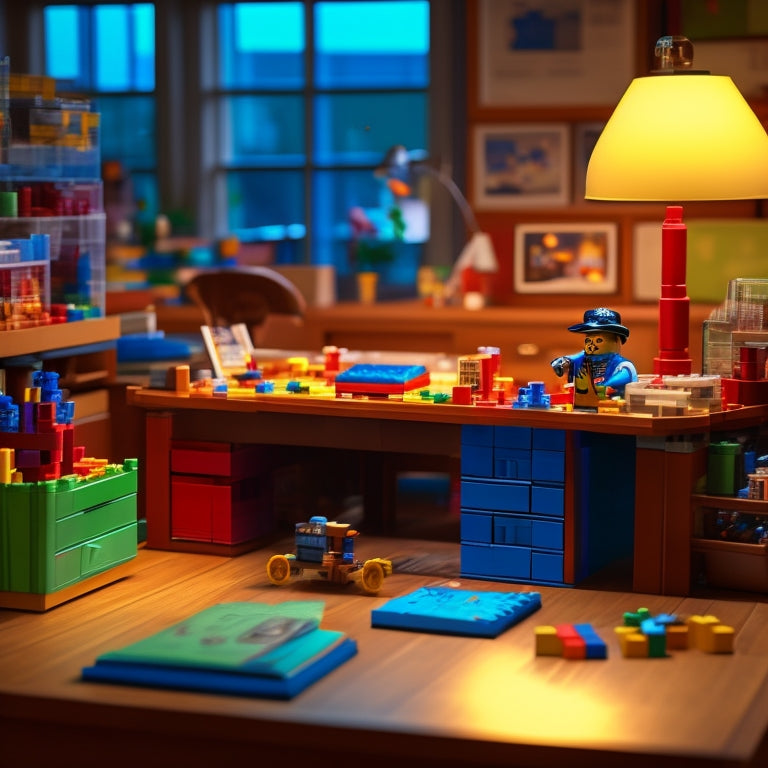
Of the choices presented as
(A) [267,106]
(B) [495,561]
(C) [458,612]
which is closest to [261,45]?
(A) [267,106]

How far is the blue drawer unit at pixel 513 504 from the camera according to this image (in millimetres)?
2834

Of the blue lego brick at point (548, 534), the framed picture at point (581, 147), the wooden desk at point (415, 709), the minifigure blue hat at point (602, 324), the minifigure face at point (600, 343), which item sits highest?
the framed picture at point (581, 147)

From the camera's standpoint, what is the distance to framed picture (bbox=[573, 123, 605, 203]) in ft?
18.2

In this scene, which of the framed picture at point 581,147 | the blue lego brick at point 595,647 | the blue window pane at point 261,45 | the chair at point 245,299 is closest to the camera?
the blue lego brick at point 595,647

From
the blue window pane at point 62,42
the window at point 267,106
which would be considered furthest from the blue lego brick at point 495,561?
the blue window pane at point 62,42

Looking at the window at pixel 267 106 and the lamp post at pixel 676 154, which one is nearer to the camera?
the lamp post at pixel 676 154

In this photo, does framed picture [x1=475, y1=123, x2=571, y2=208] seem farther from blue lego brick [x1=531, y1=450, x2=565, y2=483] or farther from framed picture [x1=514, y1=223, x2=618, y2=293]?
blue lego brick [x1=531, y1=450, x2=565, y2=483]

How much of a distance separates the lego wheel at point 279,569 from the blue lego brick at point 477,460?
1.30ft

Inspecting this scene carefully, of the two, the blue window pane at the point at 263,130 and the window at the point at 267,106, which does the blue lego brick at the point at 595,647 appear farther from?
the blue window pane at the point at 263,130

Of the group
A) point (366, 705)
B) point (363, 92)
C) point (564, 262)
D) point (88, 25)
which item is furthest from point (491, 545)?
point (88, 25)

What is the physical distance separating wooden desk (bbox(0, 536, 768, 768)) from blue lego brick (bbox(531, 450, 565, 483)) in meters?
0.31

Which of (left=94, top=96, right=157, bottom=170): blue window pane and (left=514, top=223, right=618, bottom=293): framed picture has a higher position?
(left=94, top=96, right=157, bottom=170): blue window pane

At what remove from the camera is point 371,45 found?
640 centimetres

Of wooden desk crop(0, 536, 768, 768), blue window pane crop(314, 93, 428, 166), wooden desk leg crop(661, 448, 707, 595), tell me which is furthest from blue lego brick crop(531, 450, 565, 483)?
blue window pane crop(314, 93, 428, 166)
